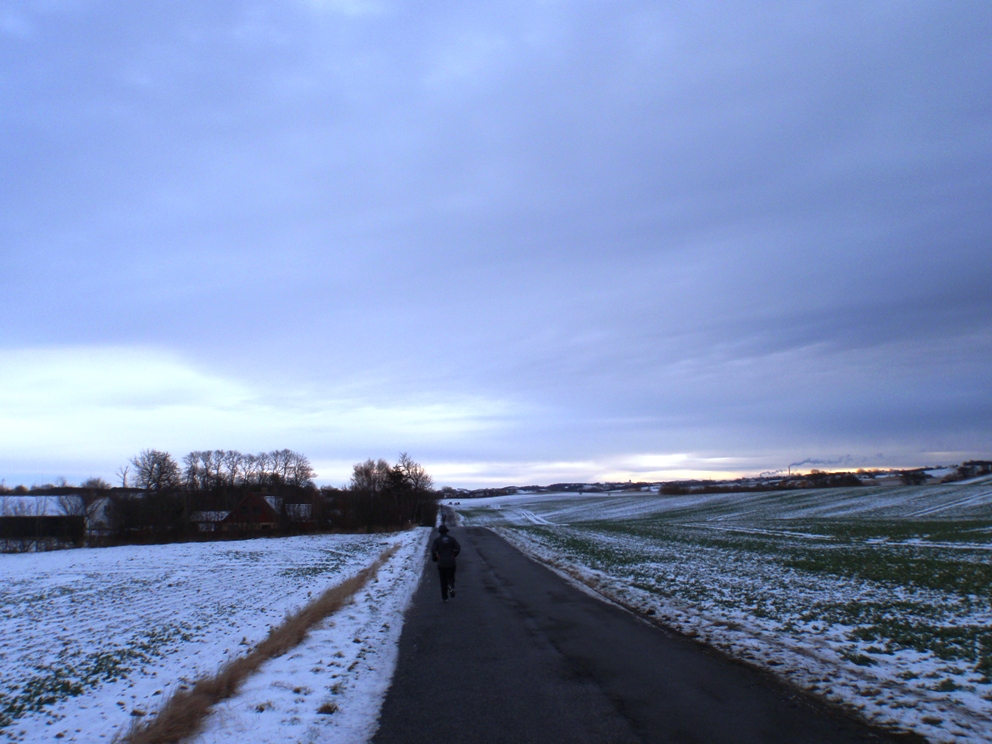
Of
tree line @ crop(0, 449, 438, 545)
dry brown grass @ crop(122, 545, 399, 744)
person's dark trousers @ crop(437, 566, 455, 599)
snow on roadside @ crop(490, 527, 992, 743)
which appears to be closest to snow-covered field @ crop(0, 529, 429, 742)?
dry brown grass @ crop(122, 545, 399, 744)

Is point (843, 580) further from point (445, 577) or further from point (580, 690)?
point (580, 690)

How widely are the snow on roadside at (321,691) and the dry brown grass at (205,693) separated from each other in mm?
184

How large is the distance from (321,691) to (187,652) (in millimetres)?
5361

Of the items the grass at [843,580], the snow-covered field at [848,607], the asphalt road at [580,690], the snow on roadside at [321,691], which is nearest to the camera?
the asphalt road at [580,690]

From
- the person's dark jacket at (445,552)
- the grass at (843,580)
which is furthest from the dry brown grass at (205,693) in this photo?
the grass at (843,580)

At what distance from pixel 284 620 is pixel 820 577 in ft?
48.6

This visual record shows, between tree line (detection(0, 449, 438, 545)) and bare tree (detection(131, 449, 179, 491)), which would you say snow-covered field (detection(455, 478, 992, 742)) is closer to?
A: tree line (detection(0, 449, 438, 545))

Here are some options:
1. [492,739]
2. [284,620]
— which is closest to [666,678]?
[492,739]

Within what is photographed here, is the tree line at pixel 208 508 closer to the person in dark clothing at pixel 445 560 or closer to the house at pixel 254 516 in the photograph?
the house at pixel 254 516

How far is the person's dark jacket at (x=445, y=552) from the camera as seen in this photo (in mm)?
15609

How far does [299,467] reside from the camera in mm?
136500

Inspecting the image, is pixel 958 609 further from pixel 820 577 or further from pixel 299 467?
pixel 299 467

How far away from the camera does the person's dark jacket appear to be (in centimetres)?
1561

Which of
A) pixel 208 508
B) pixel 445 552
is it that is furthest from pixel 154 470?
pixel 445 552
